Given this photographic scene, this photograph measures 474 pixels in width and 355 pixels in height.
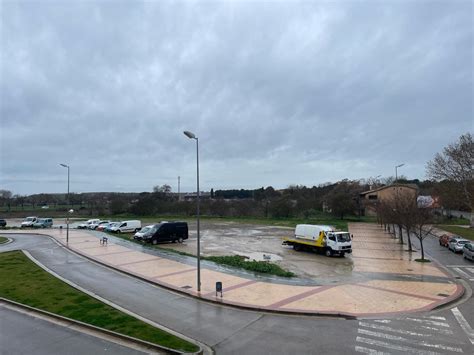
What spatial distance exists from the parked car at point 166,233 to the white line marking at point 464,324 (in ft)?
92.3

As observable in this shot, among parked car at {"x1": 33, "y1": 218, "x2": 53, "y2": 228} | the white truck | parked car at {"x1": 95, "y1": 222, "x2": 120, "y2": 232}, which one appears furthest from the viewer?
parked car at {"x1": 33, "y1": 218, "x2": 53, "y2": 228}

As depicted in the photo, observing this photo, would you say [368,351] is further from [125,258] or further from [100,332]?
[125,258]

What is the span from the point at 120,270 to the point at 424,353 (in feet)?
59.7

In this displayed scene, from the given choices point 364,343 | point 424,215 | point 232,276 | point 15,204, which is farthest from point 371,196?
point 15,204

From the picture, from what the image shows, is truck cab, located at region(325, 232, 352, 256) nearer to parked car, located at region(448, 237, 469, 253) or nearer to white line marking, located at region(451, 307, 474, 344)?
parked car, located at region(448, 237, 469, 253)

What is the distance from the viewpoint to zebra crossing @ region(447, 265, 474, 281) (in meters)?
23.1

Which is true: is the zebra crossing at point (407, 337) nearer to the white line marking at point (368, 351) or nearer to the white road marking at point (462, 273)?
the white line marking at point (368, 351)

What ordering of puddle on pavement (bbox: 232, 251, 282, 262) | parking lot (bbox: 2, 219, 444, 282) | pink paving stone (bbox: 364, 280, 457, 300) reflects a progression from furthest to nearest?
1. puddle on pavement (bbox: 232, 251, 282, 262)
2. parking lot (bbox: 2, 219, 444, 282)
3. pink paving stone (bbox: 364, 280, 457, 300)

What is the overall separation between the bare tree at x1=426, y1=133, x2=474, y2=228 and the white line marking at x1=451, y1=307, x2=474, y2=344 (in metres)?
42.1

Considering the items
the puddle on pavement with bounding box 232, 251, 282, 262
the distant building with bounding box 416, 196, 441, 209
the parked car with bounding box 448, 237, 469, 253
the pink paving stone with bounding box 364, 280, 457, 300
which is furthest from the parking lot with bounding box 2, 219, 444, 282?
the distant building with bounding box 416, 196, 441, 209

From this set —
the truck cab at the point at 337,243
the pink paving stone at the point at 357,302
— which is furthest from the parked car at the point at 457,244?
the pink paving stone at the point at 357,302

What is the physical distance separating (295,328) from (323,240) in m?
19.2

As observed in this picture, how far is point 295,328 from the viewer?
12477 mm

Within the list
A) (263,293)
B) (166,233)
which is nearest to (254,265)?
(263,293)
